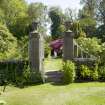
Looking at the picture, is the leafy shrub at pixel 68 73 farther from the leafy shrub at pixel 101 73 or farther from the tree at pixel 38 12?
the tree at pixel 38 12

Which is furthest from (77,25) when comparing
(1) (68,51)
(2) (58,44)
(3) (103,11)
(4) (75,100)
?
(4) (75,100)

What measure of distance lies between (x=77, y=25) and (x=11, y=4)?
411 inches

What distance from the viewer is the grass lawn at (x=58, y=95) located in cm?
1530

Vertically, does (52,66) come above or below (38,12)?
below

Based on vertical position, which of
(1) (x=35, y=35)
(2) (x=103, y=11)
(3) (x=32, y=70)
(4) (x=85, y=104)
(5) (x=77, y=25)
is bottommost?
(4) (x=85, y=104)

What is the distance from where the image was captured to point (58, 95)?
1667 centimetres

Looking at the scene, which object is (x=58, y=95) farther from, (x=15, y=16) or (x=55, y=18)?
(x=55, y=18)

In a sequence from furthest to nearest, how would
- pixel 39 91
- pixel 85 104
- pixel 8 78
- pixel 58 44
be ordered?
1. pixel 58 44
2. pixel 8 78
3. pixel 39 91
4. pixel 85 104

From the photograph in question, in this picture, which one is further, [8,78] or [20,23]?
[20,23]

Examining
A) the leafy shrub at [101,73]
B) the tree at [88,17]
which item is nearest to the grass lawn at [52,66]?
the leafy shrub at [101,73]

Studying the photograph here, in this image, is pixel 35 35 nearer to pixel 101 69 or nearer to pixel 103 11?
pixel 101 69

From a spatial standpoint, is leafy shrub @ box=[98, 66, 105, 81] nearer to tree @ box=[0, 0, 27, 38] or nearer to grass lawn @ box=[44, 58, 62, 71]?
grass lawn @ box=[44, 58, 62, 71]

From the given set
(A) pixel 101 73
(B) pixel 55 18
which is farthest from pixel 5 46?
(B) pixel 55 18

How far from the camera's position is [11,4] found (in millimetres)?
47844
